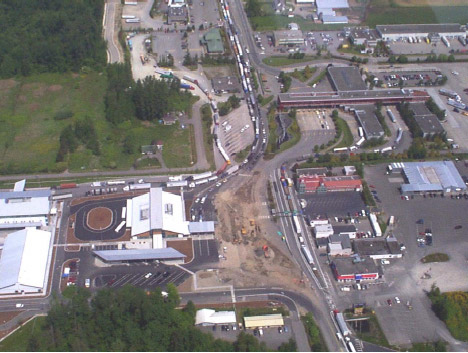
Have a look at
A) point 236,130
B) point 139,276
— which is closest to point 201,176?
point 236,130

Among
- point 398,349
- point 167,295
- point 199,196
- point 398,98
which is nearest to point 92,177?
point 199,196

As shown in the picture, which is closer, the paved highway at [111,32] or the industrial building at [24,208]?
the industrial building at [24,208]

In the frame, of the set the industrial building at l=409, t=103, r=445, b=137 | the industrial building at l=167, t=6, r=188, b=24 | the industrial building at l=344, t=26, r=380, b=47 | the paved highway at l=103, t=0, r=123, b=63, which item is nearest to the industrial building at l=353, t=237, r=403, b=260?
the industrial building at l=409, t=103, r=445, b=137

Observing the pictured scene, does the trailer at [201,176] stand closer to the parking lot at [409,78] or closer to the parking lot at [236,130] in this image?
the parking lot at [236,130]

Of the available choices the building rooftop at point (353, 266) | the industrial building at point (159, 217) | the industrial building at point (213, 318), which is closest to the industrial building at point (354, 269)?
the building rooftop at point (353, 266)

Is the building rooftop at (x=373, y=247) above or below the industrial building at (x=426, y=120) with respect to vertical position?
below
